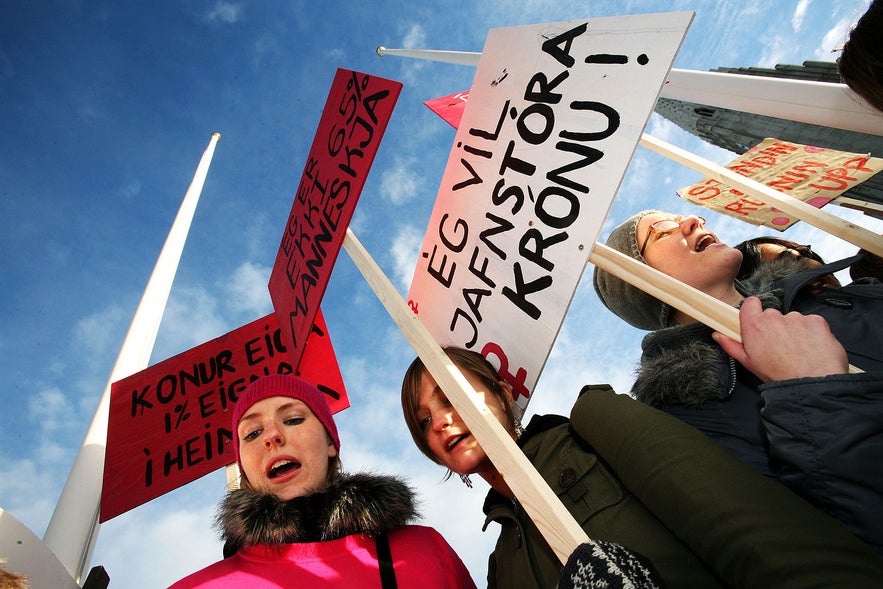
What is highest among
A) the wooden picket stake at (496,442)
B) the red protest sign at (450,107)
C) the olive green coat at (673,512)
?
the red protest sign at (450,107)

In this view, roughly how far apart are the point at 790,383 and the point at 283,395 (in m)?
2.17

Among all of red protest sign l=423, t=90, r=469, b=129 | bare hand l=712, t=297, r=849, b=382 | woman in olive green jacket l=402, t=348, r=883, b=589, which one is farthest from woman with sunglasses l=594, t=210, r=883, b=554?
red protest sign l=423, t=90, r=469, b=129

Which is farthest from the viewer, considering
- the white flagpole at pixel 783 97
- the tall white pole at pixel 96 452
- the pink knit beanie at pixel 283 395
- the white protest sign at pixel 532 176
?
the tall white pole at pixel 96 452

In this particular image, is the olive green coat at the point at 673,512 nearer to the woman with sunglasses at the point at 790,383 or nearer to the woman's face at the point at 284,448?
the woman with sunglasses at the point at 790,383

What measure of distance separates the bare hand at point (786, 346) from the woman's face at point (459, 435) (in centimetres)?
90

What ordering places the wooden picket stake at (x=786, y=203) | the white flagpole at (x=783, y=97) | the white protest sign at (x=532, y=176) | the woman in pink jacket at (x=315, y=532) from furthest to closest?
the white flagpole at (x=783, y=97), the woman in pink jacket at (x=315, y=532), the wooden picket stake at (x=786, y=203), the white protest sign at (x=532, y=176)

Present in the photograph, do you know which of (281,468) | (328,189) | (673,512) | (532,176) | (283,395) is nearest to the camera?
(673,512)

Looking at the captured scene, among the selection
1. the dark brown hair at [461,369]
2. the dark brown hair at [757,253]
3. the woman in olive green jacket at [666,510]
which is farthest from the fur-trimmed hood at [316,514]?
the dark brown hair at [757,253]

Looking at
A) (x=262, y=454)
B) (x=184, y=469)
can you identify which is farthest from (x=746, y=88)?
(x=184, y=469)

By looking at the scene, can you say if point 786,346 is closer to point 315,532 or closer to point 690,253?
point 690,253

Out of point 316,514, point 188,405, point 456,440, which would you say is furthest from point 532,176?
point 188,405

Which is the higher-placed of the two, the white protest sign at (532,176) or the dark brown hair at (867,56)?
the white protest sign at (532,176)

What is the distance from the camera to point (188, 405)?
10.7 feet

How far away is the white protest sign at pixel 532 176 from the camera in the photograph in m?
1.64
